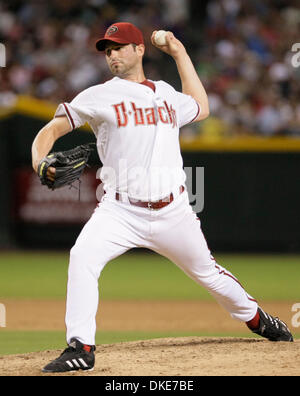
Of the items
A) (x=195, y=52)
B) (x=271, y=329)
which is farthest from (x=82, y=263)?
(x=195, y=52)

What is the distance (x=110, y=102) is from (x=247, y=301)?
5.07ft

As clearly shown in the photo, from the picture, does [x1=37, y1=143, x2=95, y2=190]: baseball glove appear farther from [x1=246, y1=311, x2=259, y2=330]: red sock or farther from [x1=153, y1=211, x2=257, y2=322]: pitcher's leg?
[x1=246, y1=311, x2=259, y2=330]: red sock

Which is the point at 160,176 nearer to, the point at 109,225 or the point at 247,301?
the point at 109,225

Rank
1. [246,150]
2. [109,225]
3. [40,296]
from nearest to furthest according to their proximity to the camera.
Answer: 1. [109,225]
2. [40,296]
3. [246,150]

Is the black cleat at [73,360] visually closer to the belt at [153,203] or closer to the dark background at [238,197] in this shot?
the belt at [153,203]

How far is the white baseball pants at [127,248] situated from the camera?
168 inches

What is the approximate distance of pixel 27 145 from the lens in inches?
459

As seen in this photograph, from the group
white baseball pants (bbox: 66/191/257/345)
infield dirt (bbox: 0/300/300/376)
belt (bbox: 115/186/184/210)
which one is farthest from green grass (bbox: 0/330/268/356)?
belt (bbox: 115/186/184/210)

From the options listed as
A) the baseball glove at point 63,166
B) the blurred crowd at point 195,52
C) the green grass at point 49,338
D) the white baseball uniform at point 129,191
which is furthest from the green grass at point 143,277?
the baseball glove at point 63,166

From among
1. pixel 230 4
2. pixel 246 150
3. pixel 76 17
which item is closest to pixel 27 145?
pixel 246 150

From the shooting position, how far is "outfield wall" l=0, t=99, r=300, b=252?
1134cm

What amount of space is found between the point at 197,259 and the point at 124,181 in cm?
66

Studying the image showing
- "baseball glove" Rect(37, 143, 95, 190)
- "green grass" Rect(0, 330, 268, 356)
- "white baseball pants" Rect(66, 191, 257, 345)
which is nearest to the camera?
"baseball glove" Rect(37, 143, 95, 190)

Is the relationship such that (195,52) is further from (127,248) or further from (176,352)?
(127,248)
